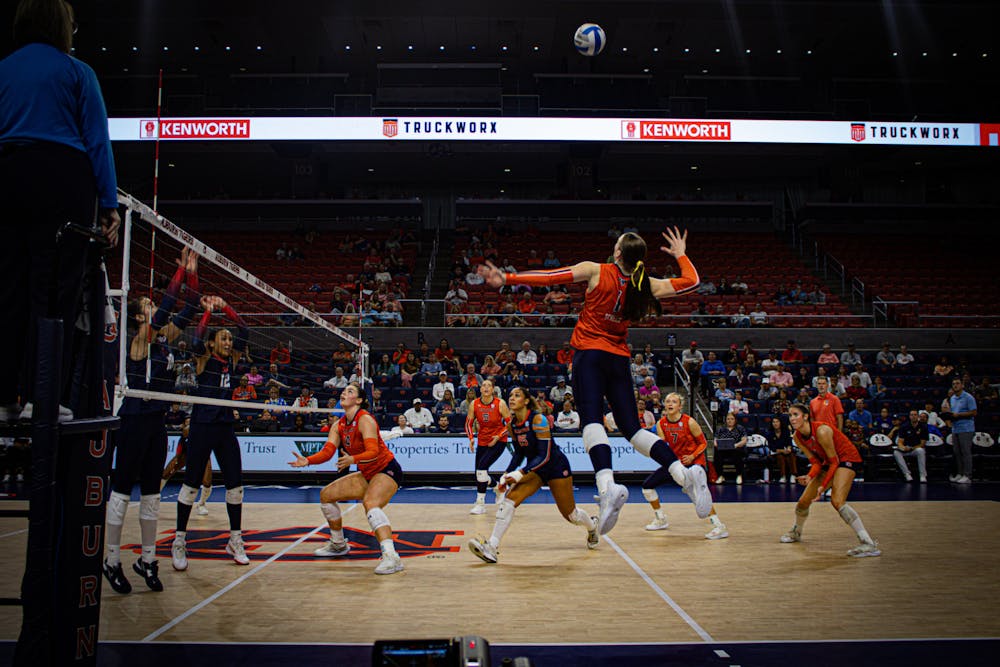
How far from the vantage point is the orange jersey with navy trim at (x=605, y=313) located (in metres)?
5.14

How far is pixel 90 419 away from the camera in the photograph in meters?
2.69

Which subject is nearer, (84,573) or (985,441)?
(84,573)

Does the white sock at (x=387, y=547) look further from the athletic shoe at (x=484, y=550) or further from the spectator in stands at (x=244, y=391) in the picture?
the spectator in stands at (x=244, y=391)

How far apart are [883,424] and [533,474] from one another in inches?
469

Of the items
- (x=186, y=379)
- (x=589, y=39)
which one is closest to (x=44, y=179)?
(x=186, y=379)

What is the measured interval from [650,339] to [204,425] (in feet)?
51.0

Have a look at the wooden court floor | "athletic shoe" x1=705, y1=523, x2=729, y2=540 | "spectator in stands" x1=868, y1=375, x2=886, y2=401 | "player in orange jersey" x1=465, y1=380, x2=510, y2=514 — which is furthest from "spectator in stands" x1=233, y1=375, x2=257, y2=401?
"spectator in stands" x1=868, y1=375, x2=886, y2=401

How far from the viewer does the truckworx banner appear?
23.5 metres

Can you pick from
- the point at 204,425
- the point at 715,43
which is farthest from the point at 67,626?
the point at 715,43

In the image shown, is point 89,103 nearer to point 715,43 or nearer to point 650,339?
point 650,339

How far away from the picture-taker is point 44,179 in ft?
8.50

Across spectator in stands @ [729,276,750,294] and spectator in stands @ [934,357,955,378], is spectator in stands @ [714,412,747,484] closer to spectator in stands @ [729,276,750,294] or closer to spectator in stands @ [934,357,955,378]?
spectator in stands @ [934,357,955,378]

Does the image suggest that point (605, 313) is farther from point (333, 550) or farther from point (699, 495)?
point (333, 550)

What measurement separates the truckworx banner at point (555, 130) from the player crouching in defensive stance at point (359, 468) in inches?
680
